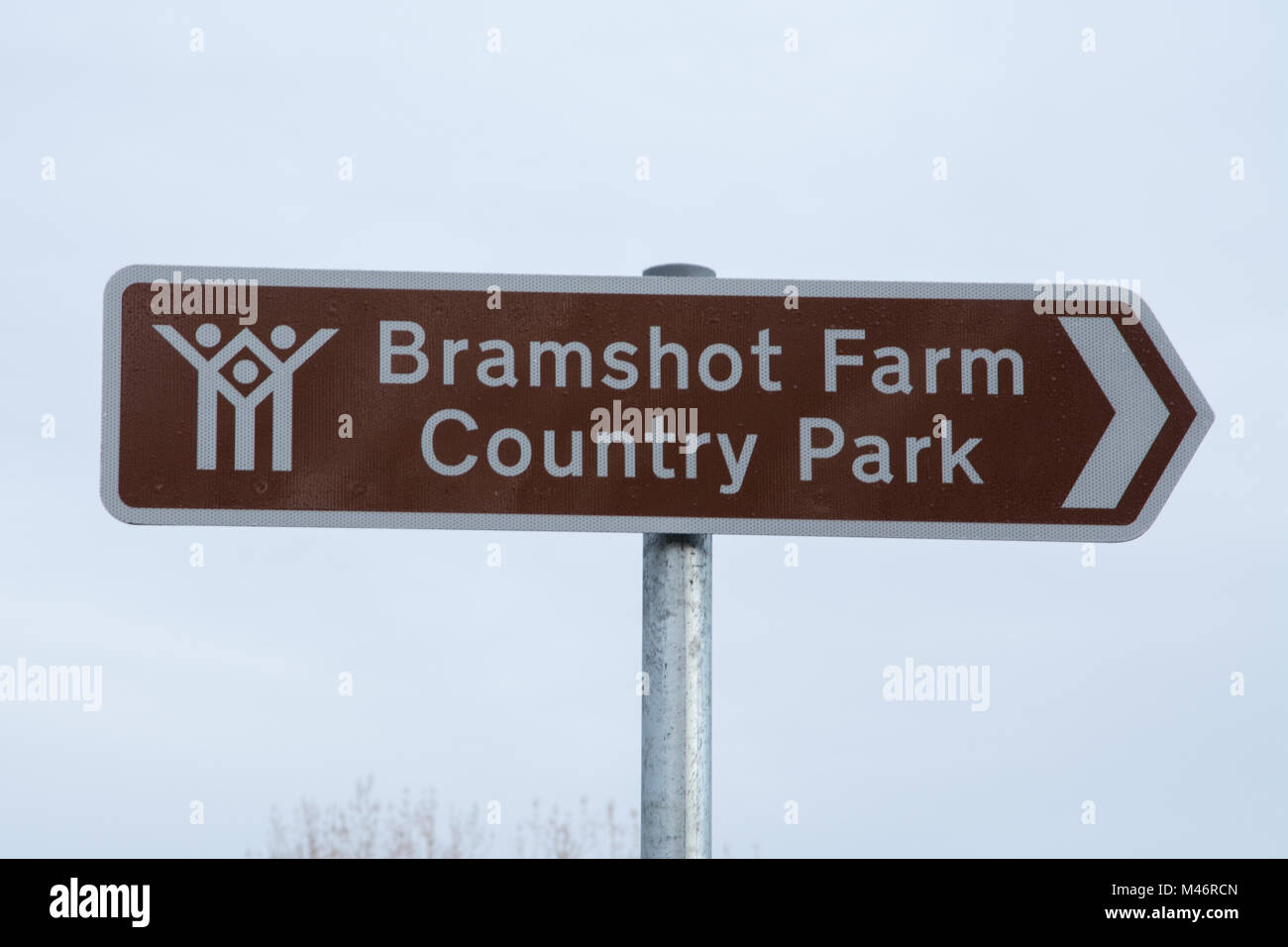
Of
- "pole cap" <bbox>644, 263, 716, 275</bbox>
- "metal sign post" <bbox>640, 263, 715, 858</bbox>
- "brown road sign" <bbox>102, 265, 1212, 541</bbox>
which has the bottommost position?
"metal sign post" <bbox>640, 263, 715, 858</bbox>

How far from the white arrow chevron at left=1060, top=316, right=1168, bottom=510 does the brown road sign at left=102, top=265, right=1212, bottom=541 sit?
0.02 meters

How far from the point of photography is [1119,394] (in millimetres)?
3951

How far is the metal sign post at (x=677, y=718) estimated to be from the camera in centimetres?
353

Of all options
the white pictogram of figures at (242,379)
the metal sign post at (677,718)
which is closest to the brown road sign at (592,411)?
the white pictogram of figures at (242,379)

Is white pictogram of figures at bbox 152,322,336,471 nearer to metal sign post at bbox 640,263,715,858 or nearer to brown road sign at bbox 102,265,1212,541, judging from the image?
brown road sign at bbox 102,265,1212,541

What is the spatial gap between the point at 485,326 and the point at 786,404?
849mm

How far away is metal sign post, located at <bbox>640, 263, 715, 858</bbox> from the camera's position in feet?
11.6

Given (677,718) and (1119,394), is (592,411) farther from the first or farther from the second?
(1119,394)

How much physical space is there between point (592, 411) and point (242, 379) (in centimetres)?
95

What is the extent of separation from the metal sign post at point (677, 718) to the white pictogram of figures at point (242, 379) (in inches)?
43.8

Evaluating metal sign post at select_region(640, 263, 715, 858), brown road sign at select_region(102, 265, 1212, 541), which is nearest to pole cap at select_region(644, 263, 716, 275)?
brown road sign at select_region(102, 265, 1212, 541)

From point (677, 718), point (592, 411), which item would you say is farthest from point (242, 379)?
point (677, 718)

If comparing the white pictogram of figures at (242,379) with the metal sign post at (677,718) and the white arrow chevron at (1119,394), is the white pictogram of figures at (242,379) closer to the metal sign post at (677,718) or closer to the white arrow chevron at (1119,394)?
the metal sign post at (677,718)
